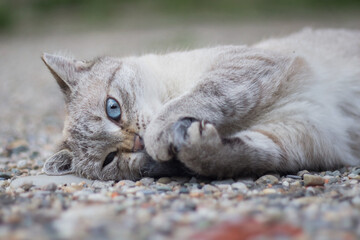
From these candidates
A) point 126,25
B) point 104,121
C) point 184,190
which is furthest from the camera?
point 126,25

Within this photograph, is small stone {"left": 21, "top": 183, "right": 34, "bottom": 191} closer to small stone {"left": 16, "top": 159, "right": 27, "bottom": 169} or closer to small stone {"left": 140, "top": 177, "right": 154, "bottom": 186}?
small stone {"left": 140, "top": 177, "right": 154, "bottom": 186}

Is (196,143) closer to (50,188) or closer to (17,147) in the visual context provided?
(50,188)

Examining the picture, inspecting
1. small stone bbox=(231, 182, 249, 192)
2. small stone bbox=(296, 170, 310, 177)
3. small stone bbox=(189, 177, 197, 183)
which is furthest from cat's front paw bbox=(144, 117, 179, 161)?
small stone bbox=(296, 170, 310, 177)

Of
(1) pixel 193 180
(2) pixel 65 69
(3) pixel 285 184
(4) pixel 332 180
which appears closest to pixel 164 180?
(1) pixel 193 180

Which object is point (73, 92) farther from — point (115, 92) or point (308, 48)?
point (308, 48)

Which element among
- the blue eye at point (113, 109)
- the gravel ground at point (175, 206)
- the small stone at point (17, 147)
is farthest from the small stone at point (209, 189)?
the small stone at point (17, 147)

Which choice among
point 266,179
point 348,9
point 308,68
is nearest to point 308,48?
point 308,68
